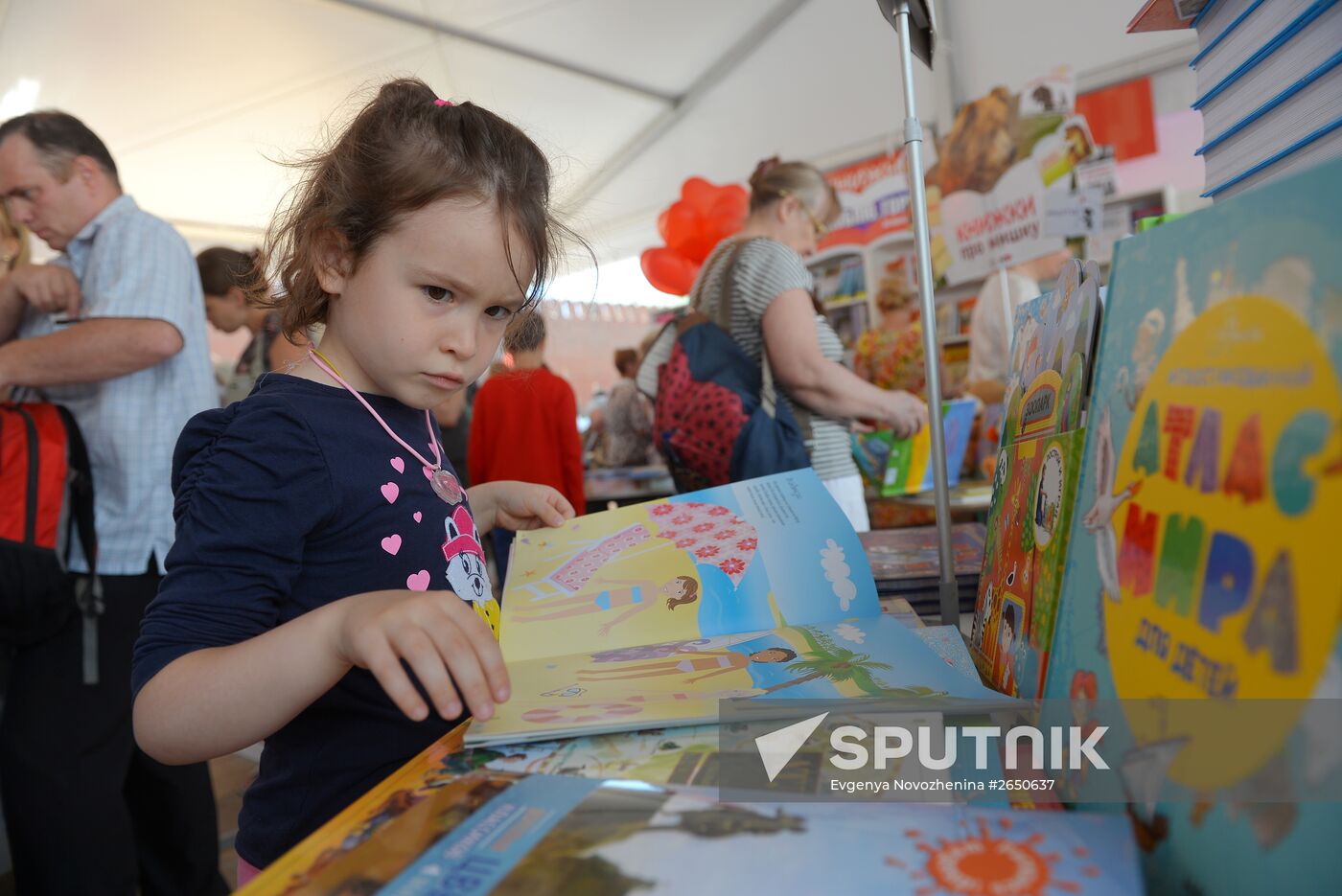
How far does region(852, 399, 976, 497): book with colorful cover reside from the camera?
6.65ft

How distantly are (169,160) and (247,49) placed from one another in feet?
4.75

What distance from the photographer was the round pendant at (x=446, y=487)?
0.77 metres

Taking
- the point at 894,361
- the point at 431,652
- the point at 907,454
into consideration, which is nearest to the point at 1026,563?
the point at 431,652

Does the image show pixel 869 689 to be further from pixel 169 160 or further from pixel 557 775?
pixel 169 160

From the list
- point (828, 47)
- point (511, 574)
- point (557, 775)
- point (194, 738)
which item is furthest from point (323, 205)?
point (828, 47)

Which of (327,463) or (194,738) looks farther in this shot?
(327,463)

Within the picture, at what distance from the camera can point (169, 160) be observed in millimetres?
5266

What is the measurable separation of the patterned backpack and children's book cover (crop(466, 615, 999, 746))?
766mm

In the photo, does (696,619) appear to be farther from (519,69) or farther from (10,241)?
(519,69)

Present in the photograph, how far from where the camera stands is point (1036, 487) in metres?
0.51

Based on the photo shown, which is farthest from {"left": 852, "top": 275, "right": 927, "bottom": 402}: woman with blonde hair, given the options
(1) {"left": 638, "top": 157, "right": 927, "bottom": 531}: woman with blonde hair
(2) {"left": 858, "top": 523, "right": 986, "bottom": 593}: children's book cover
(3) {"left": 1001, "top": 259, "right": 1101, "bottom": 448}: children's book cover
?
(3) {"left": 1001, "top": 259, "right": 1101, "bottom": 448}: children's book cover

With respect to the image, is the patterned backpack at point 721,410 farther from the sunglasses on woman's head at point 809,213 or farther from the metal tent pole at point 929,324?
the metal tent pole at point 929,324

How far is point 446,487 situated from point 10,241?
1183 millimetres

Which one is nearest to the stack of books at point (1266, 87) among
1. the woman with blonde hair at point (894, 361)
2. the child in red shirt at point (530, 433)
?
the woman with blonde hair at point (894, 361)
